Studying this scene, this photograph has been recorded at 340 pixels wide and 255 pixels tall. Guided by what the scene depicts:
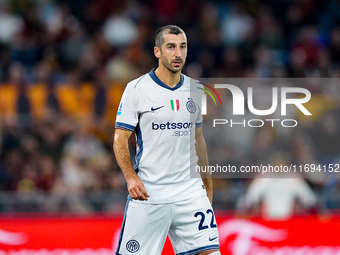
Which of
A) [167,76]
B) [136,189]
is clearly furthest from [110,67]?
[136,189]

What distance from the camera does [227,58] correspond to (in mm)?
11430

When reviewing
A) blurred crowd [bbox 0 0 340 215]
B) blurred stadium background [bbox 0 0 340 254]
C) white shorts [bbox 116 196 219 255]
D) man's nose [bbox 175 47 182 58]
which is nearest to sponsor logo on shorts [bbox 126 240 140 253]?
white shorts [bbox 116 196 219 255]

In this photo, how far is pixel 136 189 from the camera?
4508 millimetres

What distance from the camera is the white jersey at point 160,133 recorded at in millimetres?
4734

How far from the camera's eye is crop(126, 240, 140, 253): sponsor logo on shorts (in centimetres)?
473

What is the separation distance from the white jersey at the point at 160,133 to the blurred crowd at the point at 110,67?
388 centimetres

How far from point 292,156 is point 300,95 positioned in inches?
57.0

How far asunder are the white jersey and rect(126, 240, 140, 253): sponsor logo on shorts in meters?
0.35

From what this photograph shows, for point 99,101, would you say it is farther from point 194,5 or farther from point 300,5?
point 300,5

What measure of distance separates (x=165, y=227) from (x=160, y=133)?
30.1 inches

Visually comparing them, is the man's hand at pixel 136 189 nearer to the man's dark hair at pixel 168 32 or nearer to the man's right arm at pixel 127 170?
the man's right arm at pixel 127 170

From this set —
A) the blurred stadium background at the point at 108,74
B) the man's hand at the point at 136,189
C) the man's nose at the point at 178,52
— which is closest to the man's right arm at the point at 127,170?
the man's hand at the point at 136,189

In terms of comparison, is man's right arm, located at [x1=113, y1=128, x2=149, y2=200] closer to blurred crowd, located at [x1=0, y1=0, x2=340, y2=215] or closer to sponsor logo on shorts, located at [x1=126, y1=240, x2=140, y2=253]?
sponsor logo on shorts, located at [x1=126, y1=240, x2=140, y2=253]

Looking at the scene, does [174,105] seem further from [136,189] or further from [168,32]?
[136,189]
